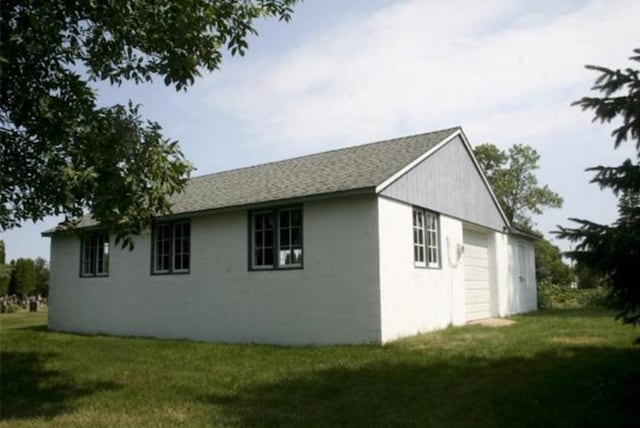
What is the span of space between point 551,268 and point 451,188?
19.9 m

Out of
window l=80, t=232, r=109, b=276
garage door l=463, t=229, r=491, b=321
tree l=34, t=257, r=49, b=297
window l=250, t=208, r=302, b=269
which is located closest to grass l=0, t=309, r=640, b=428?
window l=250, t=208, r=302, b=269

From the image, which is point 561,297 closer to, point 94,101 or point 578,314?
point 578,314

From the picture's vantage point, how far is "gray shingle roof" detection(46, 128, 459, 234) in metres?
12.1

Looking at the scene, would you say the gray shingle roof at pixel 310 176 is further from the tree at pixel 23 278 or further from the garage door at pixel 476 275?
the tree at pixel 23 278

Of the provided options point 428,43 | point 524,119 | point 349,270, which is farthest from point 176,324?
point 524,119

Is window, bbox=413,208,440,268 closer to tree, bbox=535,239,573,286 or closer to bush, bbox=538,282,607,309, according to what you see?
bush, bbox=538,282,607,309

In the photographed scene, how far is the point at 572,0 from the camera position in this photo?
816 centimetres

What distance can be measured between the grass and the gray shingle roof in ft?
11.0

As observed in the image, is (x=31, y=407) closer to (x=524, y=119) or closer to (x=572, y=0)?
(x=572, y=0)

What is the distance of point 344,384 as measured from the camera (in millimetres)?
7879

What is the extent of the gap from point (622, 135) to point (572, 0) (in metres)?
2.81

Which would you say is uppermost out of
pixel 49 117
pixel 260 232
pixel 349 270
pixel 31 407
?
pixel 49 117

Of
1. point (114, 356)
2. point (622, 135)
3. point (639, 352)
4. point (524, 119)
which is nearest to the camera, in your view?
point (622, 135)

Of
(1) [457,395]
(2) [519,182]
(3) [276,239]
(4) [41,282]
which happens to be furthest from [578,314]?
(4) [41,282]
